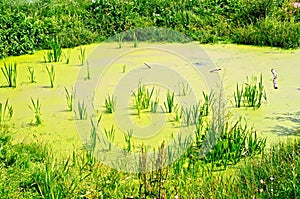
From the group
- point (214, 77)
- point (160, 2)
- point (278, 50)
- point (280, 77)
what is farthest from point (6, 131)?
point (160, 2)

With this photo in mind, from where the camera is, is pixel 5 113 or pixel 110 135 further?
pixel 5 113

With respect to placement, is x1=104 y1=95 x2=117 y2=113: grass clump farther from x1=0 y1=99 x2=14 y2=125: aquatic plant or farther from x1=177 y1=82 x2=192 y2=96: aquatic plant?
x1=0 y1=99 x2=14 y2=125: aquatic plant

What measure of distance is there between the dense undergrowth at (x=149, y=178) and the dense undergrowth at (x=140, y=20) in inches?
139

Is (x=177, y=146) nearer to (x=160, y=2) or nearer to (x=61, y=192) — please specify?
(x=61, y=192)

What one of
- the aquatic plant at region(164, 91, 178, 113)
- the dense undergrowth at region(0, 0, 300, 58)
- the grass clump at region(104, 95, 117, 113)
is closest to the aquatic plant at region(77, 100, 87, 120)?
the grass clump at region(104, 95, 117, 113)

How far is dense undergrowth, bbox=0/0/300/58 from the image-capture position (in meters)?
7.07

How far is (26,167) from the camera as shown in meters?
3.44

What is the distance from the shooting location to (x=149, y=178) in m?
3.19

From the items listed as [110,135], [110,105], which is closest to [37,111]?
[110,105]

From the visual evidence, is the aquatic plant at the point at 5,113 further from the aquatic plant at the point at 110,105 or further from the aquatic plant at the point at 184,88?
the aquatic plant at the point at 184,88

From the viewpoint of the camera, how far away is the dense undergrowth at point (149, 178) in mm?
2914

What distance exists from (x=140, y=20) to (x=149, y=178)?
5.28m

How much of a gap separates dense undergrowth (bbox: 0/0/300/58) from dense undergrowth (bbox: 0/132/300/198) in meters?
3.52

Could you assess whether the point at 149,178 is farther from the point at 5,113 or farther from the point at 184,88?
→ the point at 184,88
